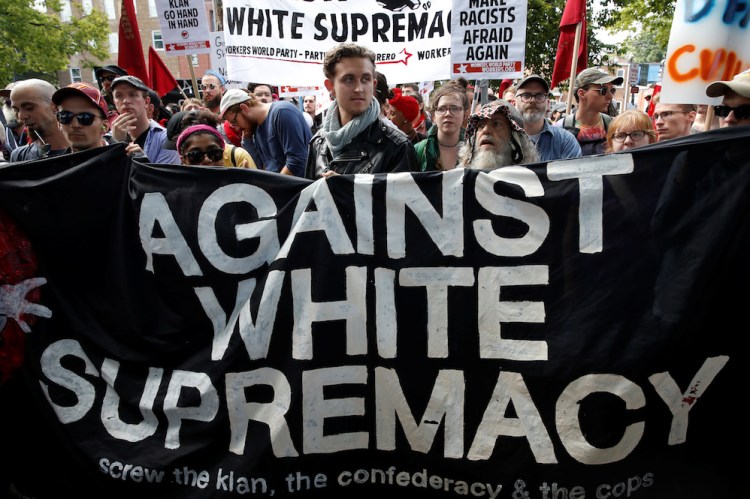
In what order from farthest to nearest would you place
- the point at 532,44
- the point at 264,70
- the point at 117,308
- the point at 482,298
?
the point at 532,44, the point at 264,70, the point at 117,308, the point at 482,298

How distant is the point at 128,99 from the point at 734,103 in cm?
353

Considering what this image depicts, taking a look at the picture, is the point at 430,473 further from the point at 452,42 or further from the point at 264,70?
the point at 264,70

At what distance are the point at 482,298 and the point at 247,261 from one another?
0.97 metres

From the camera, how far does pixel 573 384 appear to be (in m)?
2.26

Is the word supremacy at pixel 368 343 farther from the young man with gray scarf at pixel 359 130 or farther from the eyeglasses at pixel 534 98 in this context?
the eyeglasses at pixel 534 98

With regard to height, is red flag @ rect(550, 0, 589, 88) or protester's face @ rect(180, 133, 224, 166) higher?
red flag @ rect(550, 0, 589, 88)

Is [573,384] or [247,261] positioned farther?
[247,261]

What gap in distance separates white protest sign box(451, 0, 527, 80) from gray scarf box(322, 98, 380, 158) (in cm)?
227

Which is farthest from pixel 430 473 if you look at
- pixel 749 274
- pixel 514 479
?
pixel 749 274

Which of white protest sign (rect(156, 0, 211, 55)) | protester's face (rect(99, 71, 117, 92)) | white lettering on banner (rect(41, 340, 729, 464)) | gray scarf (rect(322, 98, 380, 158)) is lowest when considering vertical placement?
white lettering on banner (rect(41, 340, 729, 464))

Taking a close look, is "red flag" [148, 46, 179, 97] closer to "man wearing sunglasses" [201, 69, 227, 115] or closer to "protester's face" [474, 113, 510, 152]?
"man wearing sunglasses" [201, 69, 227, 115]

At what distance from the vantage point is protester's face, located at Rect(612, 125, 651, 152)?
3.50 metres

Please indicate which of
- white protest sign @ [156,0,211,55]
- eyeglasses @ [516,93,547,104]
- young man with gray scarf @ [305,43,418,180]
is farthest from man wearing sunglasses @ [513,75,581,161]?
white protest sign @ [156,0,211,55]

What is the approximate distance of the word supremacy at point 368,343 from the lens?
228 centimetres
